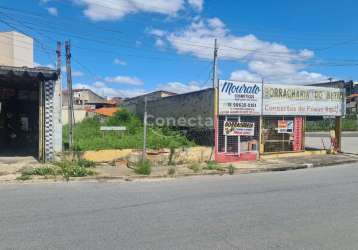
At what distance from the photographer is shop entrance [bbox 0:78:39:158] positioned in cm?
2152

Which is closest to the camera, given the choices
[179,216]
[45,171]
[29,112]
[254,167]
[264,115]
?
[179,216]

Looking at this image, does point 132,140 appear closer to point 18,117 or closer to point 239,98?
point 239,98

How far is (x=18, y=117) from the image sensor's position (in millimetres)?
22438

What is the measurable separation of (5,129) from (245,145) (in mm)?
13177

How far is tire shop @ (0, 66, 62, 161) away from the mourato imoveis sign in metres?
7.33

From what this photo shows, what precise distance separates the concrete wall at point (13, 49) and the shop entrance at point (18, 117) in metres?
13.9

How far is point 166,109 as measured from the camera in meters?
24.2

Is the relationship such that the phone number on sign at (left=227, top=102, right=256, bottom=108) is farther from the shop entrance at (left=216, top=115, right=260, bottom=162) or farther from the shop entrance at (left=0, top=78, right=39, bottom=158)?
the shop entrance at (left=0, top=78, right=39, bottom=158)

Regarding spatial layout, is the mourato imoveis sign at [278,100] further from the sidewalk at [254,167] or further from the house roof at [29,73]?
the house roof at [29,73]

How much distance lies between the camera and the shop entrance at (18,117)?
21.5 meters

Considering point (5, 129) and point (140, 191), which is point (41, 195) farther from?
point (5, 129)

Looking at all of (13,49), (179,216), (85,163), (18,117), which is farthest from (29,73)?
(13,49)

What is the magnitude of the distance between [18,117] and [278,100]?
569 inches

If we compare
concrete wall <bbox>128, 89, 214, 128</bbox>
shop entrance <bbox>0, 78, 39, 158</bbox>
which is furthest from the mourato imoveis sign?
shop entrance <bbox>0, 78, 39, 158</bbox>
